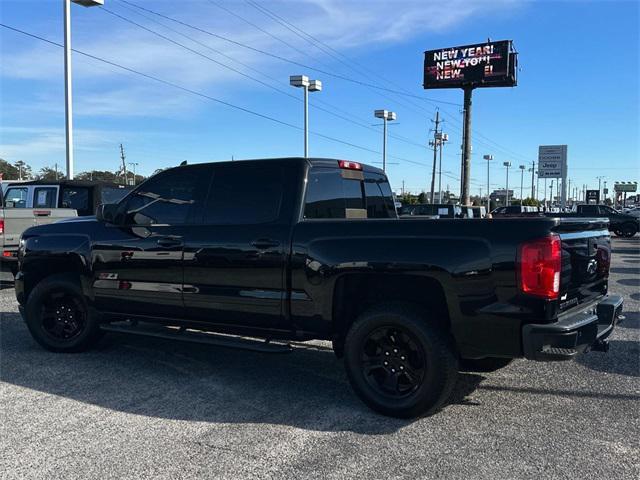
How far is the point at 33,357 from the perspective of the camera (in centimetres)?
595

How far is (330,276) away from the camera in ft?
14.7

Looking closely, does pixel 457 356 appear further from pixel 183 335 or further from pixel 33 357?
pixel 33 357

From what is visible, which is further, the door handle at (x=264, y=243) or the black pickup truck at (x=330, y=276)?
the door handle at (x=264, y=243)

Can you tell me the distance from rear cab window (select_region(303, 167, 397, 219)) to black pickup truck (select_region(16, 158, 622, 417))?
0.06 feet

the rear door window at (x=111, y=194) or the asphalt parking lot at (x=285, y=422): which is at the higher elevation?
the rear door window at (x=111, y=194)

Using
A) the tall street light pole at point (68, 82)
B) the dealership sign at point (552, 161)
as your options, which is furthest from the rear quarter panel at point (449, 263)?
the dealership sign at point (552, 161)

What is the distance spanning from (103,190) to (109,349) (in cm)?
808

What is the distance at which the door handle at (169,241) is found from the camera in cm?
522

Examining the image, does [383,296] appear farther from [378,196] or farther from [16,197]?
[16,197]

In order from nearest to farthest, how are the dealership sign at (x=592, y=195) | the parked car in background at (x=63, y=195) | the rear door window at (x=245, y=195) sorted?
the rear door window at (x=245, y=195)
the parked car in background at (x=63, y=195)
the dealership sign at (x=592, y=195)

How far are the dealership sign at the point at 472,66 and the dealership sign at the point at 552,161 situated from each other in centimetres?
781

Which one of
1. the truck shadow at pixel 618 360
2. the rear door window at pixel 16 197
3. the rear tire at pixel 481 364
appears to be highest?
the rear door window at pixel 16 197

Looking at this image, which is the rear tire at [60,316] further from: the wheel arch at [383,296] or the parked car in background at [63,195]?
the parked car in background at [63,195]

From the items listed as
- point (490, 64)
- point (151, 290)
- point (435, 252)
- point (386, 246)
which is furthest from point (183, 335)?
point (490, 64)
